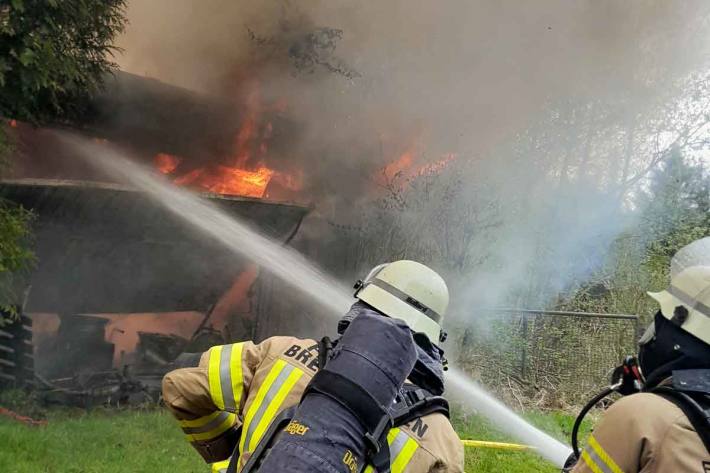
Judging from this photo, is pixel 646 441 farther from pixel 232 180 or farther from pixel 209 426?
pixel 232 180

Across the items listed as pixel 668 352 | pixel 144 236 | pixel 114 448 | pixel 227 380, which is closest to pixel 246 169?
pixel 144 236

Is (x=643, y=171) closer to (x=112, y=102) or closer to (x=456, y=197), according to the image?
(x=456, y=197)

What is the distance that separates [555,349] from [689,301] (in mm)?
6625

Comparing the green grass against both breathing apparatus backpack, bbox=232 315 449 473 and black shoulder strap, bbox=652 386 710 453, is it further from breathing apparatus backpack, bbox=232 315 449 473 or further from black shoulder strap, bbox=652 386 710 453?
breathing apparatus backpack, bbox=232 315 449 473

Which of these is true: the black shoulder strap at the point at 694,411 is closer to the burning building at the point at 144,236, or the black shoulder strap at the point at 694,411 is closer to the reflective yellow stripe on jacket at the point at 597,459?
the reflective yellow stripe on jacket at the point at 597,459

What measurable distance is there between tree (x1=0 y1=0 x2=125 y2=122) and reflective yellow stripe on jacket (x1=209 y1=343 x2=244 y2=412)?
12.3ft

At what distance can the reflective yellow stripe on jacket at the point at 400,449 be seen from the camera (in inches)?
63.8

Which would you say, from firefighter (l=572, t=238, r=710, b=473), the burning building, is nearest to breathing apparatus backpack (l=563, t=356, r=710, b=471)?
firefighter (l=572, t=238, r=710, b=473)

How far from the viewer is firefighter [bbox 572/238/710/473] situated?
59.8 inches

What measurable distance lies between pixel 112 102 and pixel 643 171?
28.2ft

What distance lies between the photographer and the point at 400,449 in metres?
1.64

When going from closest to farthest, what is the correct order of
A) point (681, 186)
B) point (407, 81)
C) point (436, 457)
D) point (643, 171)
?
point (436, 457) < point (407, 81) < point (643, 171) < point (681, 186)

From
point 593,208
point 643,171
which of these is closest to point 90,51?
point 593,208

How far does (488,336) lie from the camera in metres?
7.56
